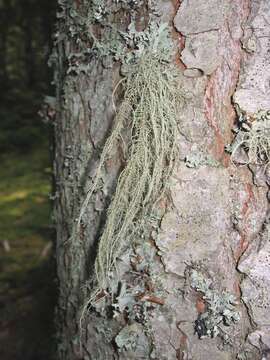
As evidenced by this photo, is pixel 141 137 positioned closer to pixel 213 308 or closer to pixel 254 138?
pixel 254 138

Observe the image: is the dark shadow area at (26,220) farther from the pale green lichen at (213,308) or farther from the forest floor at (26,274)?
the pale green lichen at (213,308)

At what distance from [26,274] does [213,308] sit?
2.49 metres

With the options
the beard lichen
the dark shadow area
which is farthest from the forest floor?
the beard lichen

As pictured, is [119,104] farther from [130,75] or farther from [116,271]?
[116,271]

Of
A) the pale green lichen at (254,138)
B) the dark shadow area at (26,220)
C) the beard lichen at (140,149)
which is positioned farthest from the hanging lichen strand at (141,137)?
→ the dark shadow area at (26,220)

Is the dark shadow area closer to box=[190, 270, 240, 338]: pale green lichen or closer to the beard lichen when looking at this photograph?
the beard lichen

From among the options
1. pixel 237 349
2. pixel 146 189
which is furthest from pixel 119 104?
pixel 237 349

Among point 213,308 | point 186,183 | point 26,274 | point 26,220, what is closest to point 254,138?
point 186,183

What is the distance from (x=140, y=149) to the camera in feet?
2.46

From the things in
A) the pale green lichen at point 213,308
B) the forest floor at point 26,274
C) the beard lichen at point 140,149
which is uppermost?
the beard lichen at point 140,149

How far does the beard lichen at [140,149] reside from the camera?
727 millimetres

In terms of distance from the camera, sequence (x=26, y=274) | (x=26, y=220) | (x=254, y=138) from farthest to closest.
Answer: (x=26, y=220), (x=26, y=274), (x=254, y=138)

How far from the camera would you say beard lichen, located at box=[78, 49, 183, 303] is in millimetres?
727

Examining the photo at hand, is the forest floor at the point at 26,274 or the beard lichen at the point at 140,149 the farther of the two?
the forest floor at the point at 26,274
